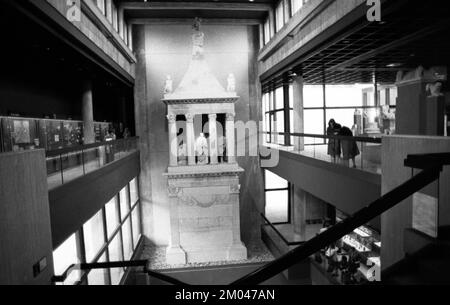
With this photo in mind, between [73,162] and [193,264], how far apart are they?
9.48 meters

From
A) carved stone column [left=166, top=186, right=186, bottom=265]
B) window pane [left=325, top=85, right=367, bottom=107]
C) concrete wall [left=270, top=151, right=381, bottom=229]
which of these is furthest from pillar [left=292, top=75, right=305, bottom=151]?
carved stone column [left=166, top=186, right=186, bottom=265]

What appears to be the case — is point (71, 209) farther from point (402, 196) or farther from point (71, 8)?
point (402, 196)

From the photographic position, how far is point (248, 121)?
18.4 metres

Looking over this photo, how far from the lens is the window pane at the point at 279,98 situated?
17906 mm

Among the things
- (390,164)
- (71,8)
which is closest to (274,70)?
(71,8)

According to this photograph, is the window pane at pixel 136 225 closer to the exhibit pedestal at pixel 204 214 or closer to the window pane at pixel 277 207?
the exhibit pedestal at pixel 204 214

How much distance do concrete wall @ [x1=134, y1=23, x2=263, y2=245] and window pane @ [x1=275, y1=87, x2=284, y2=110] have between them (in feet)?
3.66

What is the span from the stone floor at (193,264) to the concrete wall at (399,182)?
33.2 ft

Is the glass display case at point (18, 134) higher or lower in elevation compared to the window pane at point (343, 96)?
lower

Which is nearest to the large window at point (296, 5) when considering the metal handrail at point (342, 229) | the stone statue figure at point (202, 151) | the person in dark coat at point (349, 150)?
the stone statue figure at point (202, 151)

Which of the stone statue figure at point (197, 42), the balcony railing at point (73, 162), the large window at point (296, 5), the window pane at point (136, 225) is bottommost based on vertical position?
the window pane at point (136, 225)

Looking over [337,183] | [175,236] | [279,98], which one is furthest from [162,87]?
[337,183]

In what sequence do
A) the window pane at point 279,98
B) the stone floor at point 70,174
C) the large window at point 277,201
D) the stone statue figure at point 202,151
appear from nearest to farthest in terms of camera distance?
1. the stone floor at point 70,174
2. the stone statue figure at point 202,151
3. the window pane at point 279,98
4. the large window at point 277,201
